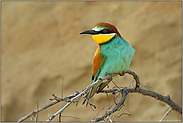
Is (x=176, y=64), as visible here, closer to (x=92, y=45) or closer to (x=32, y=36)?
(x=92, y=45)

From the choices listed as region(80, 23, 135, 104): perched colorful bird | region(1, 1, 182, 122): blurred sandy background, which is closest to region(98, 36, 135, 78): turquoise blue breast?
region(80, 23, 135, 104): perched colorful bird

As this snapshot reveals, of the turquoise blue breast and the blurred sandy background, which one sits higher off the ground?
the blurred sandy background

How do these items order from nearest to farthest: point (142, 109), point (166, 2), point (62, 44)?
point (142, 109)
point (166, 2)
point (62, 44)

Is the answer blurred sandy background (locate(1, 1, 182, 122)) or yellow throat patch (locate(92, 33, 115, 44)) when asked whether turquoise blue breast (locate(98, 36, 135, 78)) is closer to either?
yellow throat patch (locate(92, 33, 115, 44))

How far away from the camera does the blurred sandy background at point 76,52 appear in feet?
10.1

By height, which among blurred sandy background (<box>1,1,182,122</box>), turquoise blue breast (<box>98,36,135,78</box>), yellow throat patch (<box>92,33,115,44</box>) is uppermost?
blurred sandy background (<box>1,1,182,122</box>)

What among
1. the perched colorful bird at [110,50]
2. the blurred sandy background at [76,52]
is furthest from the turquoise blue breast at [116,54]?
the blurred sandy background at [76,52]

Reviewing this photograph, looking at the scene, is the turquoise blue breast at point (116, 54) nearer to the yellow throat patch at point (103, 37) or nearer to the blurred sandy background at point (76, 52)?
the yellow throat patch at point (103, 37)

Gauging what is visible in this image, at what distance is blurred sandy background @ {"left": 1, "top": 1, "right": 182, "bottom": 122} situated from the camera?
306 cm

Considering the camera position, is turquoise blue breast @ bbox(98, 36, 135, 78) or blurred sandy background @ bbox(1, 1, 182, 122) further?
blurred sandy background @ bbox(1, 1, 182, 122)

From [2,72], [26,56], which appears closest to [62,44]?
[26,56]

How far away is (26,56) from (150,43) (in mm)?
2033

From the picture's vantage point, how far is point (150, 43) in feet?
10.2

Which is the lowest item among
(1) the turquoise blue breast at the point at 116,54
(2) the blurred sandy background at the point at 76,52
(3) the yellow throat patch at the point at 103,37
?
(1) the turquoise blue breast at the point at 116,54
